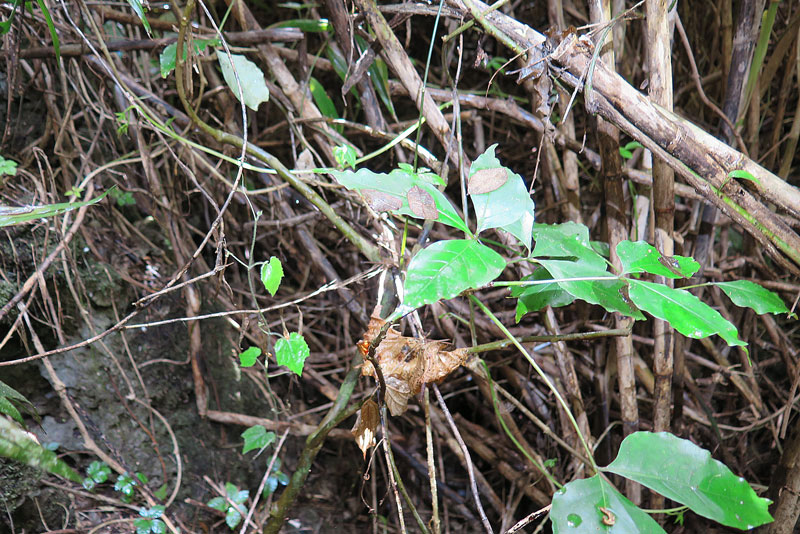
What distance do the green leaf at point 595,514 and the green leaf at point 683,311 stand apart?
245 millimetres

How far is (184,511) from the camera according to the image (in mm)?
1210

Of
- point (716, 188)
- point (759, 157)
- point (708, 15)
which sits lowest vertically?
point (759, 157)

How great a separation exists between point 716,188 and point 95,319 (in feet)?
4.38

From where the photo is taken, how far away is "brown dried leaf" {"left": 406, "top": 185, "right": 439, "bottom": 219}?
696 mm

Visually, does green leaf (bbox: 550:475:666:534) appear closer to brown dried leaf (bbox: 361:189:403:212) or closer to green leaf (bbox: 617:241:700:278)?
green leaf (bbox: 617:241:700:278)

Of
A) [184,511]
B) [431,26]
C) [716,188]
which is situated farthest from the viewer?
[431,26]

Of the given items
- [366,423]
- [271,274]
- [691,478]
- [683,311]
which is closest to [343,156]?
[271,274]

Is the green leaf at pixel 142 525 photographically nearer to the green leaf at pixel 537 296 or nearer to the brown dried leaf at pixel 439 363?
the brown dried leaf at pixel 439 363

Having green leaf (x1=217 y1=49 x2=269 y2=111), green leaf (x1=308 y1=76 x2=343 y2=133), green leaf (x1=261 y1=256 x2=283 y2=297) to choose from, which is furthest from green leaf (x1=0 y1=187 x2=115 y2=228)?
green leaf (x1=308 y1=76 x2=343 y2=133)

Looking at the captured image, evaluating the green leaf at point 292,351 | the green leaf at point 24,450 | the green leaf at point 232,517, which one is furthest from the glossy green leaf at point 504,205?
the green leaf at point 232,517

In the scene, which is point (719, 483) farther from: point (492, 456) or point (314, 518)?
point (314, 518)

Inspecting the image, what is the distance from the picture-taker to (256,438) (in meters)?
1.22

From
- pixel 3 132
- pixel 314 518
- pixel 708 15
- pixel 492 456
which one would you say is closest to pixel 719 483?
pixel 492 456

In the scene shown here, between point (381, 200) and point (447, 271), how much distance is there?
0.16 m
